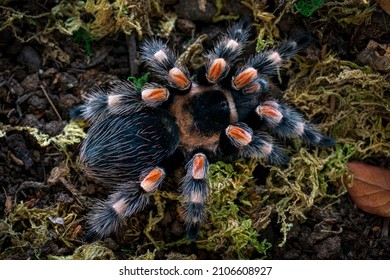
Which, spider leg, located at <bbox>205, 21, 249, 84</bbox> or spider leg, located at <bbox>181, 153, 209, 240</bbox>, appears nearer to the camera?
spider leg, located at <bbox>181, 153, 209, 240</bbox>

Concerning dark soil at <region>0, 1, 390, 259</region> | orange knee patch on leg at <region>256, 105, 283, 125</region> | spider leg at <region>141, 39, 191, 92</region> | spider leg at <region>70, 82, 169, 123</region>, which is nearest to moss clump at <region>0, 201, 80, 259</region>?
dark soil at <region>0, 1, 390, 259</region>

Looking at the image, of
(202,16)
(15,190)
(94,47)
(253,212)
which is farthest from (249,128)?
(15,190)

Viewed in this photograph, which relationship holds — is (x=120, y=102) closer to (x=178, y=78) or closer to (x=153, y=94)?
(x=153, y=94)

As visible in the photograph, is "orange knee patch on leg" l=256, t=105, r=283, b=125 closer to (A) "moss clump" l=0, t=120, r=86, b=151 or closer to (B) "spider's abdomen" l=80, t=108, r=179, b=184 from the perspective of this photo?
(B) "spider's abdomen" l=80, t=108, r=179, b=184

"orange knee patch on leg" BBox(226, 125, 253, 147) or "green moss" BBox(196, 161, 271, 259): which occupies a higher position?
"orange knee patch on leg" BBox(226, 125, 253, 147)

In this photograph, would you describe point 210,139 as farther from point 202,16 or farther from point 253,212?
point 202,16

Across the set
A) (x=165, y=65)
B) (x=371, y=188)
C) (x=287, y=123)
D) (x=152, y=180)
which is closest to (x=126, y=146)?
(x=152, y=180)
